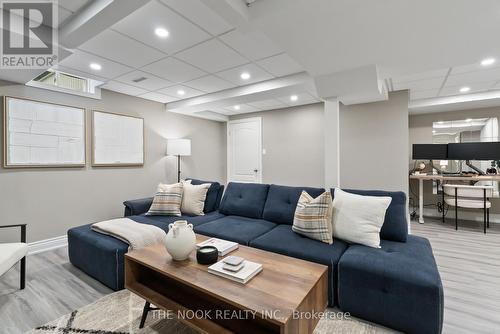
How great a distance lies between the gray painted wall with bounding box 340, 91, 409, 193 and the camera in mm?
3877

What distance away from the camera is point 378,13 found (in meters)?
1.57

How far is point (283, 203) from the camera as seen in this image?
2.84 m

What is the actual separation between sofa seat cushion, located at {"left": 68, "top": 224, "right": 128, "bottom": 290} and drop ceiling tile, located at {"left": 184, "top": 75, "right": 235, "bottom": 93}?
7.69 feet

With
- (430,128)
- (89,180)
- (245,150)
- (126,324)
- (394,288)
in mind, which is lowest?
(126,324)

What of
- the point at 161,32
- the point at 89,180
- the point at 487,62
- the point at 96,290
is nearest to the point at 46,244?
the point at 89,180

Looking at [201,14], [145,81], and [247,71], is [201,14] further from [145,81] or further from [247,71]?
[145,81]

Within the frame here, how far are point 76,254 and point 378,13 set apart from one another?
11.5 ft

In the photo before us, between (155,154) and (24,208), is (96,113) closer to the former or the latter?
(155,154)

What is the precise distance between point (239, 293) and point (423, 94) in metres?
4.55

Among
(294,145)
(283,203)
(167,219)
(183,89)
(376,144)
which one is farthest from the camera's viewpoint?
(294,145)

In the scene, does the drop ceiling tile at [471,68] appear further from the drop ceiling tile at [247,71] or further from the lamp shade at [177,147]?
the lamp shade at [177,147]

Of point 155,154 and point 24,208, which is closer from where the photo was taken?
point 24,208

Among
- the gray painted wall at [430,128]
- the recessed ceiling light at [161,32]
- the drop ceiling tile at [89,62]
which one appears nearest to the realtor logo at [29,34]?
the drop ceiling tile at [89,62]

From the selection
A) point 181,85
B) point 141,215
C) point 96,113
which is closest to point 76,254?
point 141,215
